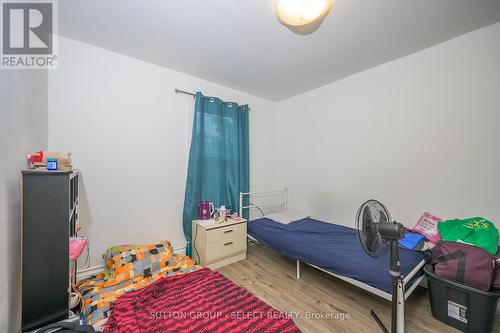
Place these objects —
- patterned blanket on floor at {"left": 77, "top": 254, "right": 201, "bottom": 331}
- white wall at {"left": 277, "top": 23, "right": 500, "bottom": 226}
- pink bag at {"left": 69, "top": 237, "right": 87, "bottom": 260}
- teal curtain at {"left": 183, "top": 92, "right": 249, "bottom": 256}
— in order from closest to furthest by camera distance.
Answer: pink bag at {"left": 69, "top": 237, "right": 87, "bottom": 260}, patterned blanket on floor at {"left": 77, "top": 254, "right": 201, "bottom": 331}, white wall at {"left": 277, "top": 23, "right": 500, "bottom": 226}, teal curtain at {"left": 183, "top": 92, "right": 249, "bottom": 256}

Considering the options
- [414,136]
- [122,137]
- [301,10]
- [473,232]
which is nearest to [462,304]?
[473,232]

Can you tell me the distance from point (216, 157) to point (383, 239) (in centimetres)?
222

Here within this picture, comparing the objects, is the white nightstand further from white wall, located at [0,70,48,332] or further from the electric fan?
the electric fan

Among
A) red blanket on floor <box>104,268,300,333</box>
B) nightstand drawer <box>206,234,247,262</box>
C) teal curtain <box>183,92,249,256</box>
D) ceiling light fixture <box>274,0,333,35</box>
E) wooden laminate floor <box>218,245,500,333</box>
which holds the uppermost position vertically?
ceiling light fixture <box>274,0,333,35</box>

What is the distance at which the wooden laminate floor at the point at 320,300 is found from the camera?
158 centimetres

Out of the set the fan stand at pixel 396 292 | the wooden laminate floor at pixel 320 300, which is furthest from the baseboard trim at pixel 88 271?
A: the fan stand at pixel 396 292

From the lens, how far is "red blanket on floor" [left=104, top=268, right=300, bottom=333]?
1.41m

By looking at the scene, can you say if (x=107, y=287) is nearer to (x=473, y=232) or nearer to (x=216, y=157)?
(x=216, y=157)

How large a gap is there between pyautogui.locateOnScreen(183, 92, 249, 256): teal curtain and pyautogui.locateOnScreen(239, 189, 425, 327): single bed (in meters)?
0.31

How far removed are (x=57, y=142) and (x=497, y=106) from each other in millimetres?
4182

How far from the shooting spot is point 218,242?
2.48m

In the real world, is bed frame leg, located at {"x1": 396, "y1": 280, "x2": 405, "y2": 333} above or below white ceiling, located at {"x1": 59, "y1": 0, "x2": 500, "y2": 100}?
below

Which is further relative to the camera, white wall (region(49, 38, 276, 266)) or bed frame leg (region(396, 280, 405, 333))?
white wall (region(49, 38, 276, 266))

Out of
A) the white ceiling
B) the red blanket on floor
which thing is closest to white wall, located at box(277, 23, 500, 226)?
the white ceiling
